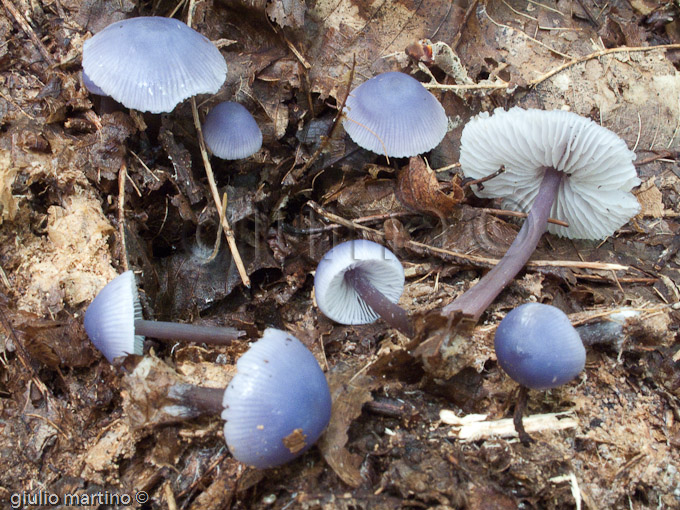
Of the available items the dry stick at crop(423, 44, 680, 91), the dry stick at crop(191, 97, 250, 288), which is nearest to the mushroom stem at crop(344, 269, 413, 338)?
the dry stick at crop(191, 97, 250, 288)

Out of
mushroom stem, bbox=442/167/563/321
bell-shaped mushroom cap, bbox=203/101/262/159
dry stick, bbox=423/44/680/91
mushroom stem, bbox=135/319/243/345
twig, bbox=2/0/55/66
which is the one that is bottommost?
mushroom stem, bbox=135/319/243/345

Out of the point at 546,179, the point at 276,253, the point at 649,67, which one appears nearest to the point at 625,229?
the point at 546,179

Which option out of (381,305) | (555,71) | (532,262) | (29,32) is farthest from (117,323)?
(555,71)

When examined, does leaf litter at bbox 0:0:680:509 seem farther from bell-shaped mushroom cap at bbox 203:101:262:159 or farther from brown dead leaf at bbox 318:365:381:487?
bell-shaped mushroom cap at bbox 203:101:262:159

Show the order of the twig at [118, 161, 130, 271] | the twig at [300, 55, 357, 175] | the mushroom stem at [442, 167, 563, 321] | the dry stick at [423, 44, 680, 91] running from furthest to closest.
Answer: the dry stick at [423, 44, 680, 91] → the twig at [300, 55, 357, 175] → the twig at [118, 161, 130, 271] → the mushroom stem at [442, 167, 563, 321]

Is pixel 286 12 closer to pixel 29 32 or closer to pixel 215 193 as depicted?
pixel 215 193

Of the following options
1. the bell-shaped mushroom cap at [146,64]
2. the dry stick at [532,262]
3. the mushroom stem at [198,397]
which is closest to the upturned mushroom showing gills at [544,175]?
the dry stick at [532,262]
